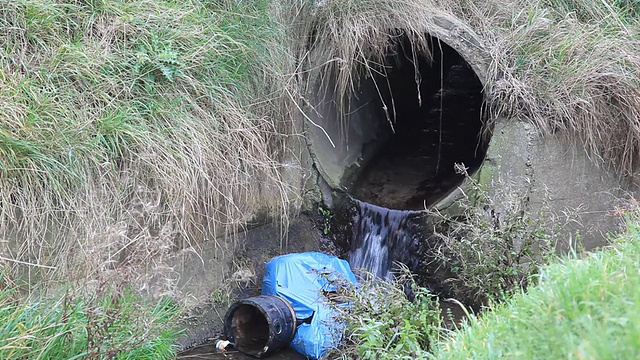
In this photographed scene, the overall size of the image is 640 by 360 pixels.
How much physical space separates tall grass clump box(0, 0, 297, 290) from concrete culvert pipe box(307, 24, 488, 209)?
761 millimetres

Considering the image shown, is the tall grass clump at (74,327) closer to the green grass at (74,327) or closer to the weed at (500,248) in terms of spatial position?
the green grass at (74,327)

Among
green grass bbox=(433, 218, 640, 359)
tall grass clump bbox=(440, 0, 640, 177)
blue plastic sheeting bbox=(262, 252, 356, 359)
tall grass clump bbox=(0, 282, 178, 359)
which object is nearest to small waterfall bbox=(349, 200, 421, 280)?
blue plastic sheeting bbox=(262, 252, 356, 359)

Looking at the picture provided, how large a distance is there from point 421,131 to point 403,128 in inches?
8.7

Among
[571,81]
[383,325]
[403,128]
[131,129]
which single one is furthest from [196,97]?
[403,128]

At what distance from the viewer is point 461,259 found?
15.3ft

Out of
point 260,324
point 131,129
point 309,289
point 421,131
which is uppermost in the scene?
point 131,129

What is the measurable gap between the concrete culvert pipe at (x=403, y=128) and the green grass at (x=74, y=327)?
2.39 m

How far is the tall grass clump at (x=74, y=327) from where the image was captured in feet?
10.5

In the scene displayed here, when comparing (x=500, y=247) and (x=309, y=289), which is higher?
(x=500, y=247)

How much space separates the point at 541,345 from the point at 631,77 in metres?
4.22

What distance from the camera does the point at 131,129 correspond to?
4406 mm

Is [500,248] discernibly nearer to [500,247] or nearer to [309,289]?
[500,247]

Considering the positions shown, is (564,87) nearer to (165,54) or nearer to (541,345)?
(165,54)

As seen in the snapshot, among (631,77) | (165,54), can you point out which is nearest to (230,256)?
(165,54)
